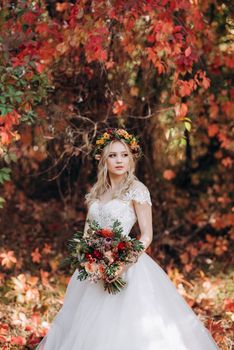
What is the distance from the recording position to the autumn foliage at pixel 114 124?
16.1 ft

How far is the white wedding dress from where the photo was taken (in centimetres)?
371

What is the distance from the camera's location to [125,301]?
3.82 metres

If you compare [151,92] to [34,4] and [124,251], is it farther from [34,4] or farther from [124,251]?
[124,251]

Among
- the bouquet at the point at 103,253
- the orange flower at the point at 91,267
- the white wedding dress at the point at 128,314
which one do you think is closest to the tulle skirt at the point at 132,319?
the white wedding dress at the point at 128,314

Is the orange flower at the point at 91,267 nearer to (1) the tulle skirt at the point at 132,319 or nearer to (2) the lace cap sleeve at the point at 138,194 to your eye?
(1) the tulle skirt at the point at 132,319

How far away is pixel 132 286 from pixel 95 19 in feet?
7.88

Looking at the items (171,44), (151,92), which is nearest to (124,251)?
(171,44)

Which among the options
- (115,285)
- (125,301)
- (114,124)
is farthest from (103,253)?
(114,124)

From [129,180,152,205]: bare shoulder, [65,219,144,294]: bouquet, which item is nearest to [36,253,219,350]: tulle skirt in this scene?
[65,219,144,294]: bouquet

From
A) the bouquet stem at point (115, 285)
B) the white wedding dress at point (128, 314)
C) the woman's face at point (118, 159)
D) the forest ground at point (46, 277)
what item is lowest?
the forest ground at point (46, 277)

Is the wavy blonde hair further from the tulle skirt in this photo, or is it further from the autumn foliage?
the autumn foliage

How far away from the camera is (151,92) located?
6555mm

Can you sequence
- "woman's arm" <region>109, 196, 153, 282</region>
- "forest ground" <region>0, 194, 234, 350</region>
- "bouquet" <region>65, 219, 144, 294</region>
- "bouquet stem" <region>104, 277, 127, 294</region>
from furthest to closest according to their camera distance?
"forest ground" <region>0, 194, 234, 350</region>, "woman's arm" <region>109, 196, 153, 282</region>, "bouquet stem" <region>104, 277, 127, 294</region>, "bouquet" <region>65, 219, 144, 294</region>

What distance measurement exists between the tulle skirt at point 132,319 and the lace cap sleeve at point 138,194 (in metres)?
0.41
